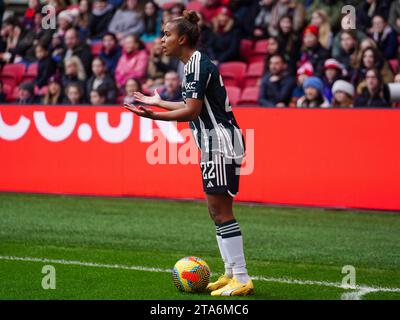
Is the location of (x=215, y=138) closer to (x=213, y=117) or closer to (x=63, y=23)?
(x=213, y=117)

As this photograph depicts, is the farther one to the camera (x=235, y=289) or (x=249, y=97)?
(x=249, y=97)

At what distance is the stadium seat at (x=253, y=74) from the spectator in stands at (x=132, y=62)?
1991 mm

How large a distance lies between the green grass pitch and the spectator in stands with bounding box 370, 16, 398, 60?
3657mm

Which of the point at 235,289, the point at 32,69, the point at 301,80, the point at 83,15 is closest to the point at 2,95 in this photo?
the point at 32,69

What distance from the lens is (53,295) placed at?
7.00 meters

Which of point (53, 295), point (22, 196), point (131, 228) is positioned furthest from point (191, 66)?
point (22, 196)

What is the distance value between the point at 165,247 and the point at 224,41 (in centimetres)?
790

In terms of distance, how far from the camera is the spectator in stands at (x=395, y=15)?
15.4 m

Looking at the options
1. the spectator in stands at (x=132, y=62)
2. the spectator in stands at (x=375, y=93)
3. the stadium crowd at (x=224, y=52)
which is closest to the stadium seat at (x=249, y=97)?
the stadium crowd at (x=224, y=52)

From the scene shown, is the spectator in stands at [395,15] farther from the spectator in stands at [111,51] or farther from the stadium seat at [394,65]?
the spectator in stands at [111,51]

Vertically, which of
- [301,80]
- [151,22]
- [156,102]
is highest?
[151,22]

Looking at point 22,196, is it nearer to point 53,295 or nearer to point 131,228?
point 131,228

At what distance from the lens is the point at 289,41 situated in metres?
15.9
